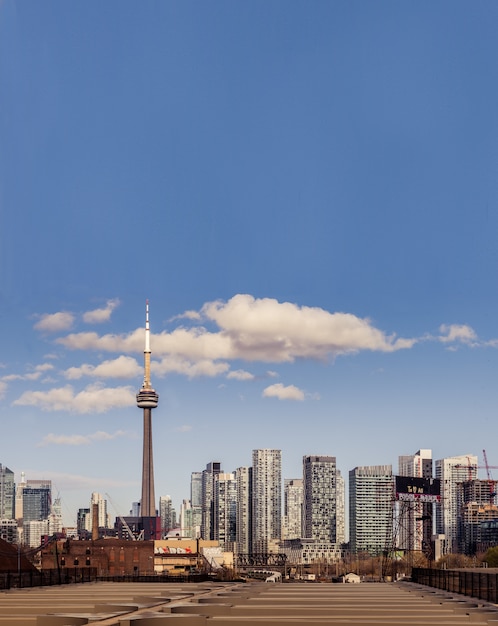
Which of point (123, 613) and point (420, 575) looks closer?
point (123, 613)

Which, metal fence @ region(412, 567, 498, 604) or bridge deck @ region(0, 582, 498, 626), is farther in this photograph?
metal fence @ region(412, 567, 498, 604)

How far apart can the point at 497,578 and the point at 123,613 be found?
2534cm

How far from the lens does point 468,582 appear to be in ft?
237

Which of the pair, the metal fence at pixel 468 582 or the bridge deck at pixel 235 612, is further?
the metal fence at pixel 468 582

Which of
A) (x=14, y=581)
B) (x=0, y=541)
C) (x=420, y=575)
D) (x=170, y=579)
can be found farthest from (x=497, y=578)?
(x=0, y=541)

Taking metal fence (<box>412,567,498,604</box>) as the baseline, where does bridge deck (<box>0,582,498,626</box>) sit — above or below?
above

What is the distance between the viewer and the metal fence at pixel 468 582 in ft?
205

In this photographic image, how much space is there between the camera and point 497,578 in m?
62.1

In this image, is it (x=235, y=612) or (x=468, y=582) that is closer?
(x=235, y=612)

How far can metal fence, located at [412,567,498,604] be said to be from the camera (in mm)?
62625

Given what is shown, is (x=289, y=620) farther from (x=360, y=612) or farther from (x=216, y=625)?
(x=360, y=612)

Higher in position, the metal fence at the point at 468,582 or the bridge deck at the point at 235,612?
the bridge deck at the point at 235,612

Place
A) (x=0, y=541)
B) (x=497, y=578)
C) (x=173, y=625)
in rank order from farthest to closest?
1. (x=0, y=541)
2. (x=497, y=578)
3. (x=173, y=625)

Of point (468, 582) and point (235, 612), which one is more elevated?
point (235, 612)
